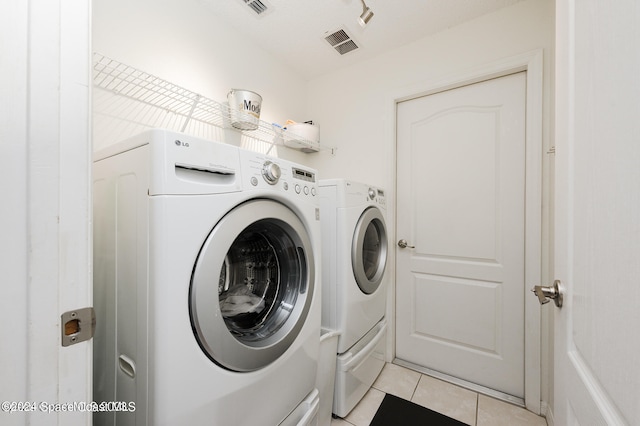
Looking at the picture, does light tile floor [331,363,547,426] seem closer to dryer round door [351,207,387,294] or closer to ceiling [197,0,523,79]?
dryer round door [351,207,387,294]

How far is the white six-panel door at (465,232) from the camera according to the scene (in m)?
1.58

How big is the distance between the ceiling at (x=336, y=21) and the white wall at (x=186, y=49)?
4.4 inches

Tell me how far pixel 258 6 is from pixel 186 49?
0.51 meters

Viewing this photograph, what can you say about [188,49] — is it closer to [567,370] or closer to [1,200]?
[1,200]

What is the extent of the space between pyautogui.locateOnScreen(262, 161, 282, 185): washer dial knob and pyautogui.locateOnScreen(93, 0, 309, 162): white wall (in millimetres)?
900

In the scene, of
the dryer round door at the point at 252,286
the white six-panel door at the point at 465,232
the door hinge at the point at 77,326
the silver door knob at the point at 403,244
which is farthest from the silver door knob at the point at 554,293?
the silver door knob at the point at 403,244

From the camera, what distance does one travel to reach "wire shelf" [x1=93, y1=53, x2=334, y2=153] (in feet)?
3.84

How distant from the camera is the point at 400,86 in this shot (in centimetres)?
192

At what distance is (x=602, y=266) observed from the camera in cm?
40

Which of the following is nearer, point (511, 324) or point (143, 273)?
point (143, 273)

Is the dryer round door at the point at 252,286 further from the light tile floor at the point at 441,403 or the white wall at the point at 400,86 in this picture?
the white wall at the point at 400,86

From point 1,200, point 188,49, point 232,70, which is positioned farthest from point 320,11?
point 1,200

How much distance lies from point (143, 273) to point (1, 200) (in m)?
0.31

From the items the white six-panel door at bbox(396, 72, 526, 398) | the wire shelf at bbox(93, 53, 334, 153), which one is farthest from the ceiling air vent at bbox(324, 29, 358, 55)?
the wire shelf at bbox(93, 53, 334, 153)
